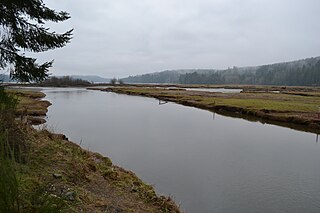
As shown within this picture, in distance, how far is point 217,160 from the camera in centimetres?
1567

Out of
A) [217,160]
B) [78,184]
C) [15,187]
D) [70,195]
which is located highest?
[15,187]

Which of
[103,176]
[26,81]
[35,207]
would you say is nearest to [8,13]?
[26,81]

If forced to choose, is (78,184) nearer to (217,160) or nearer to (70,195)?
(70,195)

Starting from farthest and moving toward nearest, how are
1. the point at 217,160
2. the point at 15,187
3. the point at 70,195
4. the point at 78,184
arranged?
1. the point at 217,160
2. the point at 78,184
3. the point at 70,195
4. the point at 15,187

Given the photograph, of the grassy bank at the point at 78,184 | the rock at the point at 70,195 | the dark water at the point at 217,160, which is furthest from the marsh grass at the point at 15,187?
the dark water at the point at 217,160

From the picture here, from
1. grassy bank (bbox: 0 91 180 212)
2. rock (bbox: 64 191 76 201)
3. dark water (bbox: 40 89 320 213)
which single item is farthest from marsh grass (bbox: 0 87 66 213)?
dark water (bbox: 40 89 320 213)

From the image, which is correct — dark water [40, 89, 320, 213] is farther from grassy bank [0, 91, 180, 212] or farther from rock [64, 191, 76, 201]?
rock [64, 191, 76, 201]

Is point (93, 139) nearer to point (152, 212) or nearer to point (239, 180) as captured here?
point (239, 180)

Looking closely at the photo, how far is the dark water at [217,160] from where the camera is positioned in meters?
10.7

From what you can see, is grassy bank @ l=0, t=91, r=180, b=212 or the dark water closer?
grassy bank @ l=0, t=91, r=180, b=212

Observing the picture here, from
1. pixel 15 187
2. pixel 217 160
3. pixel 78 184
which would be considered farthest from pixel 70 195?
pixel 217 160

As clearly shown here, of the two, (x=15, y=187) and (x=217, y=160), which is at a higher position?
(x=15, y=187)

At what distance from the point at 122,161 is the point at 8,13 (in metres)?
8.63

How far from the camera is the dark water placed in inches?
422
